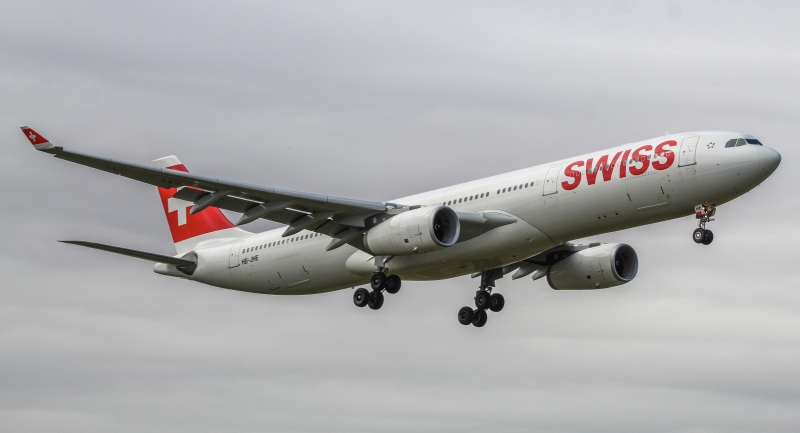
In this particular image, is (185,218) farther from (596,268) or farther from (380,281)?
(596,268)

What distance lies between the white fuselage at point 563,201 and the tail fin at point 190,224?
594 centimetres

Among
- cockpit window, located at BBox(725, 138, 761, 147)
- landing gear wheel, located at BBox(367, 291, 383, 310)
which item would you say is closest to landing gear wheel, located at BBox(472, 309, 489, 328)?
landing gear wheel, located at BBox(367, 291, 383, 310)

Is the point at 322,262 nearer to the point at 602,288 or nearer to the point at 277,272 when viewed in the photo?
the point at 277,272

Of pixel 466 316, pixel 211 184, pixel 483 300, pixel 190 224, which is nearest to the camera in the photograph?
pixel 211 184

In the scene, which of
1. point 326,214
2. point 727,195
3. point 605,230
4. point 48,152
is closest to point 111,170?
point 48,152

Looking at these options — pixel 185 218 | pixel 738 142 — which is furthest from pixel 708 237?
pixel 185 218

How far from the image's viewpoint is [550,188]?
163 ft

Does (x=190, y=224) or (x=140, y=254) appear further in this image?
(x=190, y=224)

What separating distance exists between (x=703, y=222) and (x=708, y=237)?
61 centimetres

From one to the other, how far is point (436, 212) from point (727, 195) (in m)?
9.99

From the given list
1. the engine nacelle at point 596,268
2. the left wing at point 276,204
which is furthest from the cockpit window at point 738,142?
the engine nacelle at point 596,268

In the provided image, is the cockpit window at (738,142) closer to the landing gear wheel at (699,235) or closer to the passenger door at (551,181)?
the landing gear wheel at (699,235)

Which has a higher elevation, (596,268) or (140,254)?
(596,268)

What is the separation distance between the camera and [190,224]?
6381cm
